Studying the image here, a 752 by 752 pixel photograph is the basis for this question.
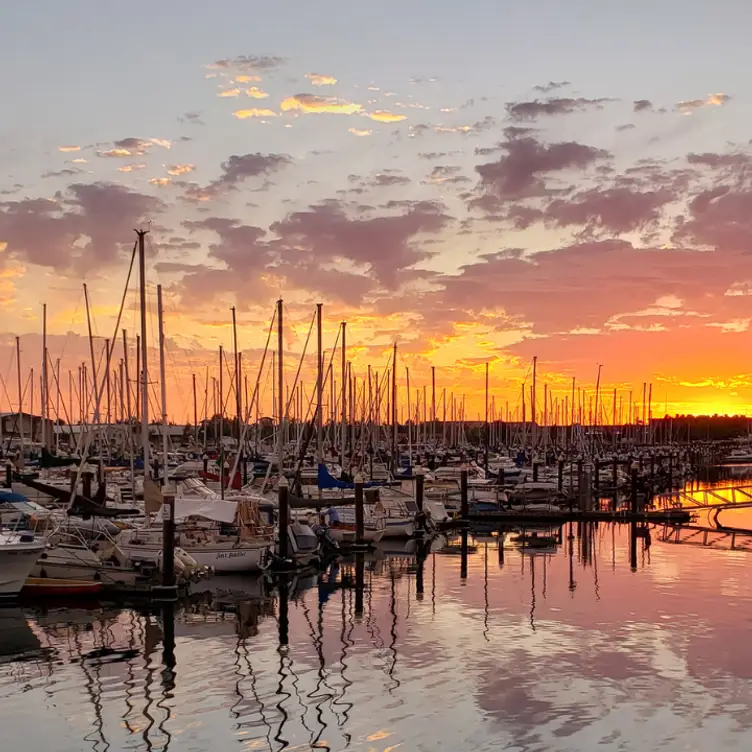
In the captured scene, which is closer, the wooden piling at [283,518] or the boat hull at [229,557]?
the boat hull at [229,557]

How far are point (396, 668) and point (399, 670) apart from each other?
0.21 metres

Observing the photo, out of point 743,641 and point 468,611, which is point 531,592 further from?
point 743,641

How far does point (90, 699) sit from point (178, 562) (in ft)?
45.4

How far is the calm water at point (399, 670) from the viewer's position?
1984cm

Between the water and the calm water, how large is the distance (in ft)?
0.22

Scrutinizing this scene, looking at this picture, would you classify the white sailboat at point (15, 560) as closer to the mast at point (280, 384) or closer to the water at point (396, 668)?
the water at point (396, 668)

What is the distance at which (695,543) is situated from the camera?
52375mm

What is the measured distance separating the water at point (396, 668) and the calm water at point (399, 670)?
67 millimetres

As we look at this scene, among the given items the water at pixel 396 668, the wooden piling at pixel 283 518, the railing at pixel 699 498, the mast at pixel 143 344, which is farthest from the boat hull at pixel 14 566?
the railing at pixel 699 498

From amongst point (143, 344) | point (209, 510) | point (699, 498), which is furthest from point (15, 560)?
point (699, 498)

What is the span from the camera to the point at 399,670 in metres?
24.8

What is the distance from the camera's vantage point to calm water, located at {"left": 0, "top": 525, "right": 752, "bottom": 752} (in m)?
19.8

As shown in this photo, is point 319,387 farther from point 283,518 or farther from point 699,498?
point 699,498

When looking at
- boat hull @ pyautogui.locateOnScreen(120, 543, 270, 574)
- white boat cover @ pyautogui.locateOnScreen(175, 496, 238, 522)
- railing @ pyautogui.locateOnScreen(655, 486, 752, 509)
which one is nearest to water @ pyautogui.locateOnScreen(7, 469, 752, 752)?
boat hull @ pyautogui.locateOnScreen(120, 543, 270, 574)
